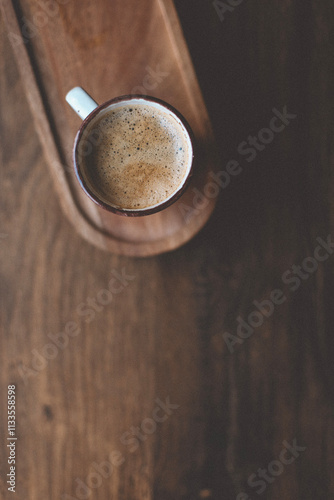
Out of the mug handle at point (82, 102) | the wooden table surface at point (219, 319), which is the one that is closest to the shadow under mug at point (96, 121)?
the mug handle at point (82, 102)

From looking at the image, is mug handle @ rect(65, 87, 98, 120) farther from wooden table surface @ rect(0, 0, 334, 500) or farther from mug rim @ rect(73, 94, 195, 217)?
wooden table surface @ rect(0, 0, 334, 500)

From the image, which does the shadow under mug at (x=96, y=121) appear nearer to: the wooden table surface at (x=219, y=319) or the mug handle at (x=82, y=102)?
the mug handle at (x=82, y=102)

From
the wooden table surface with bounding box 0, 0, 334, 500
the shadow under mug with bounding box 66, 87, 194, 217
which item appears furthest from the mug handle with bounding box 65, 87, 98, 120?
the wooden table surface with bounding box 0, 0, 334, 500

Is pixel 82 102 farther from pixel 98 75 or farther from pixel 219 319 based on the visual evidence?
pixel 219 319

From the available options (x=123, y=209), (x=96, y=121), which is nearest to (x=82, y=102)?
Result: (x=96, y=121)

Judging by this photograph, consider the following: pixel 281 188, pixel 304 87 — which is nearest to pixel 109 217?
pixel 281 188

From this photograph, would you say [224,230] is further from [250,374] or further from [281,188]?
[250,374]
